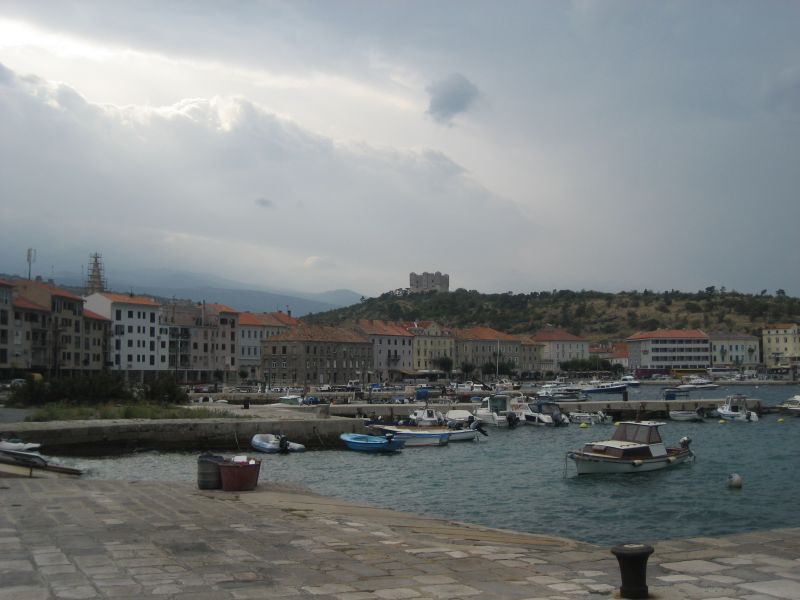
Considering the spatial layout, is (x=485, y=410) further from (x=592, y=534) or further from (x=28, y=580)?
(x=28, y=580)

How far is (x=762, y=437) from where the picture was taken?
188 feet

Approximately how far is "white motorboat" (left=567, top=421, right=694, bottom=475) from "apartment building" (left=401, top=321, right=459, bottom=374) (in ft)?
369

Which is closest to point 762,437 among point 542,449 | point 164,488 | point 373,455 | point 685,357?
point 542,449

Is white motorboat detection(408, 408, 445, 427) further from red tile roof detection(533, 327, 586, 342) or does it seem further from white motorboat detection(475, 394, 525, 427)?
red tile roof detection(533, 327, 586, 342)

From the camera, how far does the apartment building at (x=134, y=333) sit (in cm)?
10950

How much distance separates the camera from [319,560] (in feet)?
38.0

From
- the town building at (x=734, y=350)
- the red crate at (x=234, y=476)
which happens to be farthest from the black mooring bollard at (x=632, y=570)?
the town building at (x=734, y=350)

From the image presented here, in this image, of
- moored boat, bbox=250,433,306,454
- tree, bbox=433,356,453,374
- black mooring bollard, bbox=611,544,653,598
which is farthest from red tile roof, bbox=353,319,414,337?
black mooring bollard, bbox=611,544,653,598

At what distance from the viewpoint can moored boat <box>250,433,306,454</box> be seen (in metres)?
44.2

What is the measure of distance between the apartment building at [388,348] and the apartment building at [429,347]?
1457 mm

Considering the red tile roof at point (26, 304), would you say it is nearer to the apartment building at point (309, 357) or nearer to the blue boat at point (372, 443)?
the apartment building at point (309, 357)

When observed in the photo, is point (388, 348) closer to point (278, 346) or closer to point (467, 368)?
point (467, 368)

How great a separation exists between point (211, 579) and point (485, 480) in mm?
25856

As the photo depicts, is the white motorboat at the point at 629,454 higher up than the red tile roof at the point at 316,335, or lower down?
lower down
